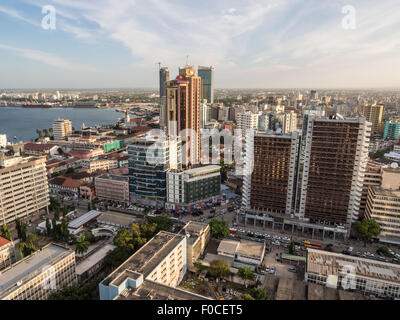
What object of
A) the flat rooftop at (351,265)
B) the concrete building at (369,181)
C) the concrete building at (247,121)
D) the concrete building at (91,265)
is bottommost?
the concrete building at (91,265)

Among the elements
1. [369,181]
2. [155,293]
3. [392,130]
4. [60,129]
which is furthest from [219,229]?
[392,130]

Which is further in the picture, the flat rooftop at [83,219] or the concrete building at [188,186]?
the concrete building at [188,186]

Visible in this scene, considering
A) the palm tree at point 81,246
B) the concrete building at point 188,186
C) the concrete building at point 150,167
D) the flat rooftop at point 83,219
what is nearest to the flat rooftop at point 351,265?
the concrete building at point 188,186

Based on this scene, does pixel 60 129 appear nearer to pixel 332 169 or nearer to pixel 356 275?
pixel 332 169

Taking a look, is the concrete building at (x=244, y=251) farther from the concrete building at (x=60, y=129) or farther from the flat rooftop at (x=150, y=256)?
the concrete building at (x=60, y=129)

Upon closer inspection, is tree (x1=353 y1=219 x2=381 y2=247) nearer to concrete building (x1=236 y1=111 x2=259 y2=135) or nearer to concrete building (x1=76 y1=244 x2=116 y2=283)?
concrete building (x1=76 y1=244 x2=116 y2=283)

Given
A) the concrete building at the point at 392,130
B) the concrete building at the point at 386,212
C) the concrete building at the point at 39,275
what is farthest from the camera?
the concrete building at the point at 392,130

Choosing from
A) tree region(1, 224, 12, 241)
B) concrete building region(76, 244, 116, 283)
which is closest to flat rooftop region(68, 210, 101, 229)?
tree region(1, 224, 12, 241)
